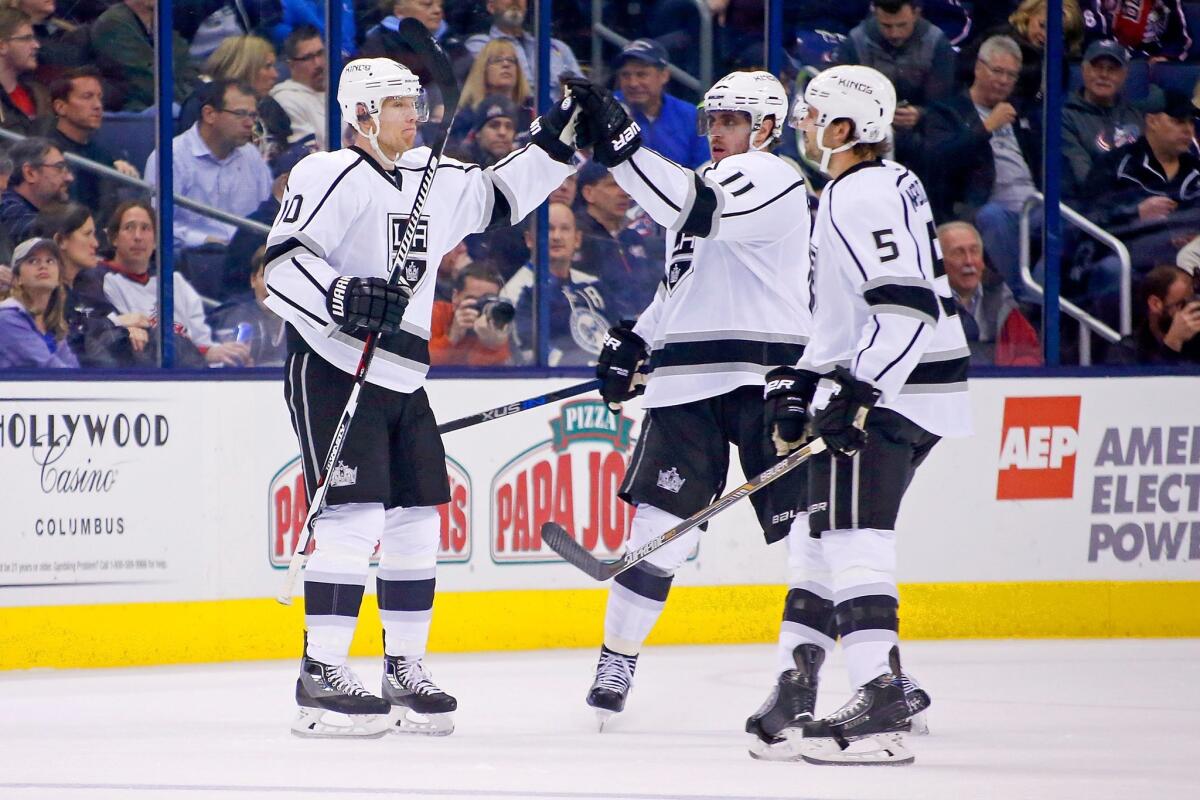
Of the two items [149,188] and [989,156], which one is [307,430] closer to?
[149,188]

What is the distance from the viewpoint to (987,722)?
13.5 feet

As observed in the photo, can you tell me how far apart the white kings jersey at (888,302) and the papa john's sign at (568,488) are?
5.74 ft

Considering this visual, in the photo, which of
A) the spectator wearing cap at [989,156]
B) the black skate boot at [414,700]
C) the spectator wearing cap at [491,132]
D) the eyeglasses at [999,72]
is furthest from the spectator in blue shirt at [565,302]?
the black skate boot at [414,700]

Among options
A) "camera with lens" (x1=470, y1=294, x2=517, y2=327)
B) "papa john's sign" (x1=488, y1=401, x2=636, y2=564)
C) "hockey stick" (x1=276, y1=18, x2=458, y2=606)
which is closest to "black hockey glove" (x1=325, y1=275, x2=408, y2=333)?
"hockey stick" (x1=276, y1=18, x2=458, y2=606)

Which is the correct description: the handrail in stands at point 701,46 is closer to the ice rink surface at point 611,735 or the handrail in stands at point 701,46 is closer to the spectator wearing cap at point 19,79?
the spectator wearing cap at point 19,79

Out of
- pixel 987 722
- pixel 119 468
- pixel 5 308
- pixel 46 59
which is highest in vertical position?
pixel 46 59

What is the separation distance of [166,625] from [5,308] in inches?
44.6

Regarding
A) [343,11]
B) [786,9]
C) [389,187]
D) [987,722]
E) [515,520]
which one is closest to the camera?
[389,187]

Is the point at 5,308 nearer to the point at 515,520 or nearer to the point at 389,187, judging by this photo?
the point at 515,520

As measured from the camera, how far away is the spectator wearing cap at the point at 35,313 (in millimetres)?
5348

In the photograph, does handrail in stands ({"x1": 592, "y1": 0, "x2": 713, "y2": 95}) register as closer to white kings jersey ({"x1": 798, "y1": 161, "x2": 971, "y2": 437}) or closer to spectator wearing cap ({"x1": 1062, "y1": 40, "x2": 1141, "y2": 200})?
spectator wearing cap ({"x1": 1062, "y1": 40, "x2": 1141, "y2": 200})

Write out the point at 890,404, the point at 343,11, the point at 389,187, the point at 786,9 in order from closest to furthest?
the point at 890,404, the point at 389,187, the point at 343,11, the point at 786,9

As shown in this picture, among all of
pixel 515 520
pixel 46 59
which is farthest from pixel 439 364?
pixel 46 59

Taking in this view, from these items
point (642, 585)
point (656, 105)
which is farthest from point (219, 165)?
point (642, 585)
